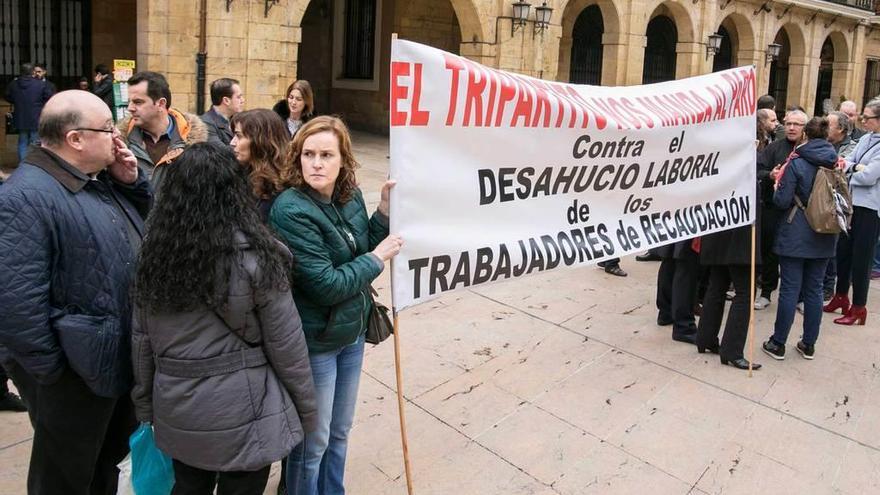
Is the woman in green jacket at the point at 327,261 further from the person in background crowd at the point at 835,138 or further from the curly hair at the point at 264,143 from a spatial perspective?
the person in background crowd at the point at 835,138

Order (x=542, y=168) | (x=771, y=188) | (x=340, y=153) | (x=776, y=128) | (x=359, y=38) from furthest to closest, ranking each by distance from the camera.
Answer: (x=359, y=38) < (x=776, y=128) < (x=771, y=188) < (x=542, y=168) < (x=340, y=153)

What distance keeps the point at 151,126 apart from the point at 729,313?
3983mm

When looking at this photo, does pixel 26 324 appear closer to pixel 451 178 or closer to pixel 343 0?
pixel 451 178

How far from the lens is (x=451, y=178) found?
315 centimetres

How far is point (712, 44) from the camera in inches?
732

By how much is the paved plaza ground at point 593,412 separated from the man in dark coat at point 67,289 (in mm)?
950

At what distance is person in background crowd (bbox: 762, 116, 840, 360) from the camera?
5168 millimetres

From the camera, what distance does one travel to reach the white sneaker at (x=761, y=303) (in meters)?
6.63

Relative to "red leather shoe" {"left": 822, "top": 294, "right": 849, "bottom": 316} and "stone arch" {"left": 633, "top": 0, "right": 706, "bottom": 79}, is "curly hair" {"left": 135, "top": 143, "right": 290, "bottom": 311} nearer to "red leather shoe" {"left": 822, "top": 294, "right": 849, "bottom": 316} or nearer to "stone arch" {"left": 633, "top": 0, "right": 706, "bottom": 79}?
"red leather shoe" {"left": 822, "top": 294, "right": 849, "bottom": 316}

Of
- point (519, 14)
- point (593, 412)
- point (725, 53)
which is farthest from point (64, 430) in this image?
point (725, 53)

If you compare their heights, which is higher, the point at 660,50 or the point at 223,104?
the point at 660,50

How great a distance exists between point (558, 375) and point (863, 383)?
2.21 m

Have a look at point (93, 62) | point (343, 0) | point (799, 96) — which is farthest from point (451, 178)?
point (799, 96)

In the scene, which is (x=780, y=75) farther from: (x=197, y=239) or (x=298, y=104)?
(x=197, y=239)
